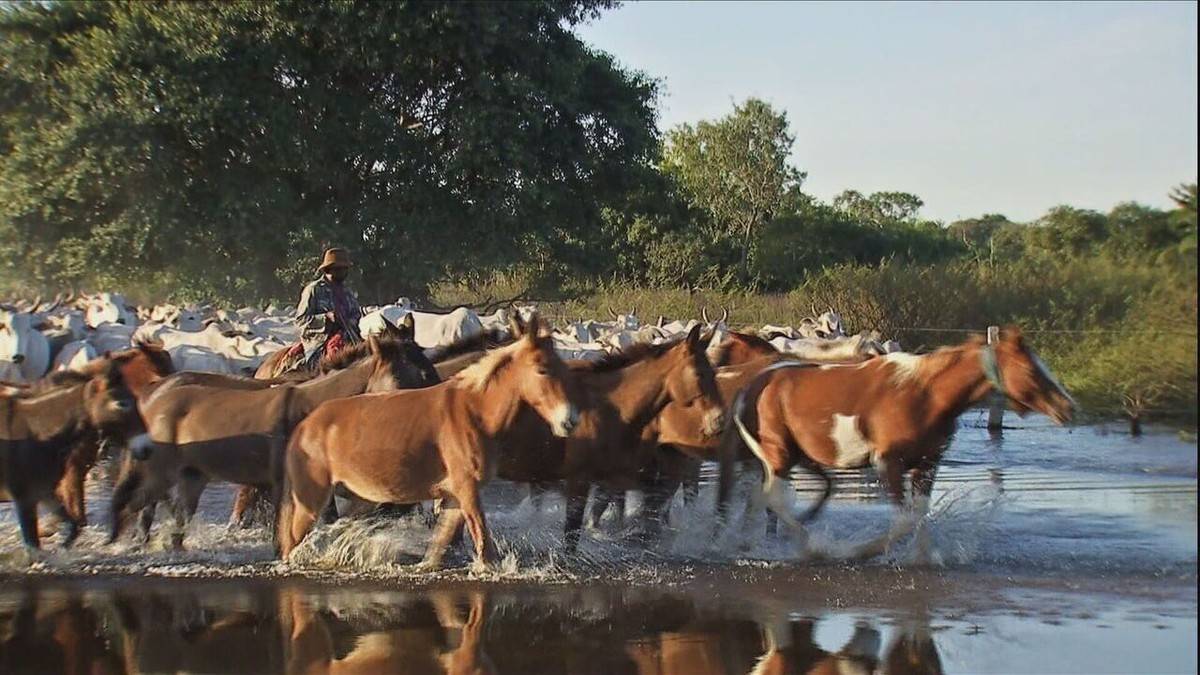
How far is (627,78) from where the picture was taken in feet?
106

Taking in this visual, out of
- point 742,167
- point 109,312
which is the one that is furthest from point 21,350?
point 742,167

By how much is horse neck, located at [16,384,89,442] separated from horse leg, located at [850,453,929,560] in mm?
5922

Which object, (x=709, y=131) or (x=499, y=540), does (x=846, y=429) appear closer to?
(x=499, y=540)

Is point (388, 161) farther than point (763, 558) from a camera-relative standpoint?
Yes

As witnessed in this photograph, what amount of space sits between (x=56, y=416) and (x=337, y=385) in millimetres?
2113

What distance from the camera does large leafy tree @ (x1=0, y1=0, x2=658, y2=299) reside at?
1028 inches

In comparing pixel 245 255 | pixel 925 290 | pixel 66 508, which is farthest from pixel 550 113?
pixel 66 508

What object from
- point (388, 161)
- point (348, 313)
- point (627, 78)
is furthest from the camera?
point (627, 78)

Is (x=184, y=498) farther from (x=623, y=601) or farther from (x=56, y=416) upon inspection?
(x=623, y=601)

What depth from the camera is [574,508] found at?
32.0 ft

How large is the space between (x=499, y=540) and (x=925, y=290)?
666 inches

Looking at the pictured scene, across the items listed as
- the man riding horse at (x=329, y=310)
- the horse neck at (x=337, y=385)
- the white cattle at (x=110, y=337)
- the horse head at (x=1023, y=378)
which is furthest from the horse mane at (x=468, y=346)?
the white cattle at (x=110, y=337)

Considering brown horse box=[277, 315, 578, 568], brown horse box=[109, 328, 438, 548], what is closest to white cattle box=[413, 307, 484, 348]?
brown horse box=[109, 328, 438, 548]

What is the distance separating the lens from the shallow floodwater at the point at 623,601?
21.7ft
